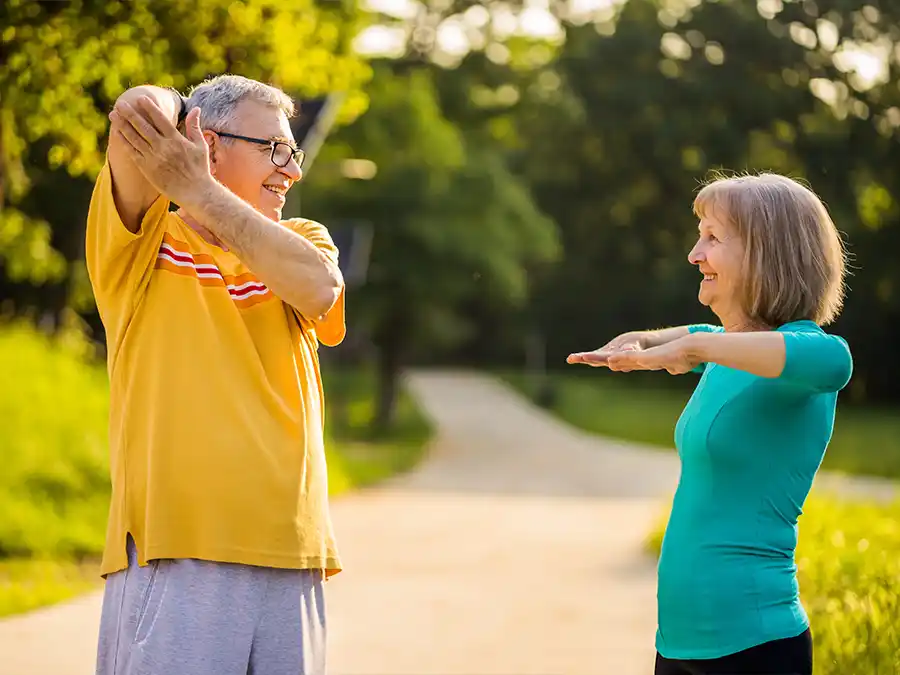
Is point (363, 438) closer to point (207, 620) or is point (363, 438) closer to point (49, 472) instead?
point (49, 472)

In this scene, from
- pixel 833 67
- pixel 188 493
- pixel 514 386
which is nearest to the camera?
pixel 188 493

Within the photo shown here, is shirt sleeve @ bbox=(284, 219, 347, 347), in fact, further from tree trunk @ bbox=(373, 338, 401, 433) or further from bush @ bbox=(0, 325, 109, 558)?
tree trunk @ bbox=(373, 338, 401, 433)

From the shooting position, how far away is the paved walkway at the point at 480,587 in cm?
604

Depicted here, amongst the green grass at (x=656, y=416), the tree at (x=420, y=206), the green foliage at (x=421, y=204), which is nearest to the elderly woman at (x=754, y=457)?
Answer: the green grass at (x=656, y=416)

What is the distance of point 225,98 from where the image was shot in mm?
2732

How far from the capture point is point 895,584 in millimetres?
5859

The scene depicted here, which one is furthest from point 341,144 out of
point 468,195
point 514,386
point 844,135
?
point 514,386

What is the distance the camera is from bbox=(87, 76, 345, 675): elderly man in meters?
2.49

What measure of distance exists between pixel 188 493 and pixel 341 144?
19871mm

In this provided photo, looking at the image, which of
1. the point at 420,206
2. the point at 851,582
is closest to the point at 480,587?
the point at 851,582

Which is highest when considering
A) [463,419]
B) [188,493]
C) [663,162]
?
[663,162]

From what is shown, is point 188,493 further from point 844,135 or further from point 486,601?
point 844,135

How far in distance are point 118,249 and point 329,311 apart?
43cm

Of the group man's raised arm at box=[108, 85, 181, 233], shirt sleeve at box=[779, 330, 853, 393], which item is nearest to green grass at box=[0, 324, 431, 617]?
man's raised arm at box=[108, 85, 181, 233]
